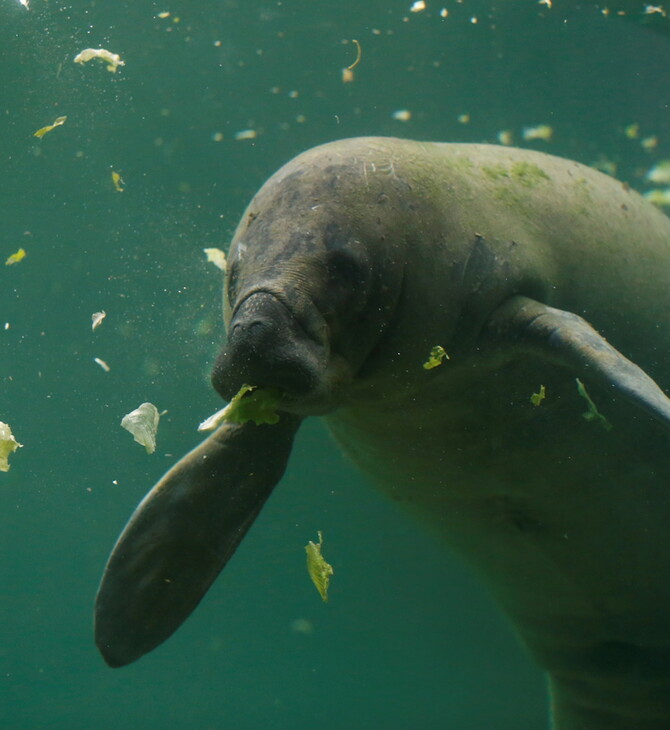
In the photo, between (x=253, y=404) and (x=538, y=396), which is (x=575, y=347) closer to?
(x=538, y=396)

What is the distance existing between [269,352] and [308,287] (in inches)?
13.7

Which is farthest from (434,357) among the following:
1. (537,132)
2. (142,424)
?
(537,132)

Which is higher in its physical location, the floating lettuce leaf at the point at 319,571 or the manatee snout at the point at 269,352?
the manatee snout at the point at 269,352

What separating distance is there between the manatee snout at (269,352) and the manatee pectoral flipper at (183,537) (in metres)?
0.70

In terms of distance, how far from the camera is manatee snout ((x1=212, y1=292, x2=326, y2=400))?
99.3 inches

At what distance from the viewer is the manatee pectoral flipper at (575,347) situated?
Result: 2.94 meters

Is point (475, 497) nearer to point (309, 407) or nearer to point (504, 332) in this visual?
point (504, 332)

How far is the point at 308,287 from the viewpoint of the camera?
8.99ft

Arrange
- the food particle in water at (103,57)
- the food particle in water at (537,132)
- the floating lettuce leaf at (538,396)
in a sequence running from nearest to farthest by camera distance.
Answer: the floating lettuce leaf at (538,396)
the food particle in water at (537,132)
the food particle in water at (103,57)

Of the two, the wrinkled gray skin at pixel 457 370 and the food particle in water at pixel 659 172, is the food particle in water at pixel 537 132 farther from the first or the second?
the wrinkled gray skin at pixel 457 370

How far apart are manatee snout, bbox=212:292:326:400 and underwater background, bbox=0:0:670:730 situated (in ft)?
11.1

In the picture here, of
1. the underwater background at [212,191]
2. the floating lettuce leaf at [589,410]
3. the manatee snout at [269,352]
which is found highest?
the manatee snout at [269,352]

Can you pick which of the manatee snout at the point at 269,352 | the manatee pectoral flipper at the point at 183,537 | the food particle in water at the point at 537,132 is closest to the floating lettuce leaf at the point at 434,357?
the manatee pectoral flipper at the point at 183,537

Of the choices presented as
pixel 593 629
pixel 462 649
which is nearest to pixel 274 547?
pixel 462 649
